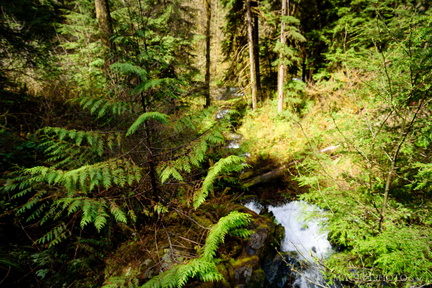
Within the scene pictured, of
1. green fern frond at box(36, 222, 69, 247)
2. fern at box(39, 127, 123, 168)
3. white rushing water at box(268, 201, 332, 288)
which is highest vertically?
fern at box(39, 127, 123, 168)

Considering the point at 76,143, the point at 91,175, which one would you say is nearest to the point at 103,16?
the point at 76,143

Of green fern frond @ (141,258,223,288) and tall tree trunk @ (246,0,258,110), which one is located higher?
tall tree trunk @ (246,0,258,110)

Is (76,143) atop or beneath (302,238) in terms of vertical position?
atop

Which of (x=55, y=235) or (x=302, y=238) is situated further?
(x=302, y=238)

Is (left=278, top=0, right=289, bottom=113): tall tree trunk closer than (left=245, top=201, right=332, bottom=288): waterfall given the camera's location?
No

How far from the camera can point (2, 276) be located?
250cm

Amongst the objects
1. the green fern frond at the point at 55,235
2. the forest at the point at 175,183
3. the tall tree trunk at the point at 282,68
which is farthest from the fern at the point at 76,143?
the tall tree trunk at the point at 282,68

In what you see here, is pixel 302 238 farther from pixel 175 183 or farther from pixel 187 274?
pixel 187 274

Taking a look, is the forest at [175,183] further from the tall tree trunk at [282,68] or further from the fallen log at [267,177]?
the tall tree trunk at [282,68]

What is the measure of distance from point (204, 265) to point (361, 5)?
1425 cm

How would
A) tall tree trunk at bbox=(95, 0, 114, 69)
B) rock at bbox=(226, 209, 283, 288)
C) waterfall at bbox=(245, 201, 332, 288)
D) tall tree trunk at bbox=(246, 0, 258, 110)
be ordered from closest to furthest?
rock at bbox=(226, 209, 283, 288)
waterfall at bbox=(245, 201, 332, 288)
tall tree trunk at bbox=(95, 0, 114, 69)
tall tree trunk at bbox=(246, 0, 258, 110)

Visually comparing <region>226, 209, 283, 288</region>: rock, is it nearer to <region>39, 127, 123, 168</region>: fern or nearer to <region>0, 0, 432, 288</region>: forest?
<region>0, 0, 432, 288</region>: forest

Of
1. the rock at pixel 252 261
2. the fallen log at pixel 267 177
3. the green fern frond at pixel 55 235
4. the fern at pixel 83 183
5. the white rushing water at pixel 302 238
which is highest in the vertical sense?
the fern at pixel 83 183

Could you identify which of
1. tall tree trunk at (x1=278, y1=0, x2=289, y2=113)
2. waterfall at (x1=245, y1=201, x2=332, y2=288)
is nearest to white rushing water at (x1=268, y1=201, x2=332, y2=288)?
waterfall at (x1=245, y1=201, x2=332, y2=288)
